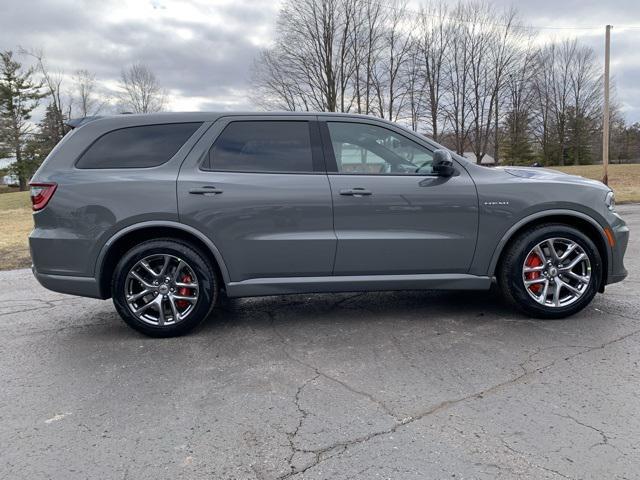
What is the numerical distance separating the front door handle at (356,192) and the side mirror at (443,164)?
0.62 metres

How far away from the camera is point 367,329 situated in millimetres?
4082

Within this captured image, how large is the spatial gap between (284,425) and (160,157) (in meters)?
2.47

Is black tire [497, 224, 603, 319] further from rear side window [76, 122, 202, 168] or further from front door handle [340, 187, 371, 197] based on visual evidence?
rear side window [76, 122, 202, 168]

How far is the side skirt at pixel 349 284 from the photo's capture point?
3945mm

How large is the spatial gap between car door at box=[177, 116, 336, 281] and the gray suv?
10 mm

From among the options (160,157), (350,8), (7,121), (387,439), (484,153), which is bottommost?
(387,439)

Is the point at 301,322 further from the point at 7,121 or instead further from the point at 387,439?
the point at 7,121

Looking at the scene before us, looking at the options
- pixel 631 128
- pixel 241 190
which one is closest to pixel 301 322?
pixel 241 190

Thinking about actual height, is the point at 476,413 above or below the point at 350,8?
below

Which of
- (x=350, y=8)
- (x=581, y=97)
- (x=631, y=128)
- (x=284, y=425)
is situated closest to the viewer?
(x=284, y=425)

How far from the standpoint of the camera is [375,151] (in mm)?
4098

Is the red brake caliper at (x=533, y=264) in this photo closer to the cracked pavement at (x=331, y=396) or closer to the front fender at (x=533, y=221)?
the front fender at (x=533, y=221)

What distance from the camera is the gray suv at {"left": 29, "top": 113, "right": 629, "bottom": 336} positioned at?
3.82 m

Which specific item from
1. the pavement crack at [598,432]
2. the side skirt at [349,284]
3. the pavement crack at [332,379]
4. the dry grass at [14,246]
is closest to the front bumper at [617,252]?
the side skirt at [349,284]
